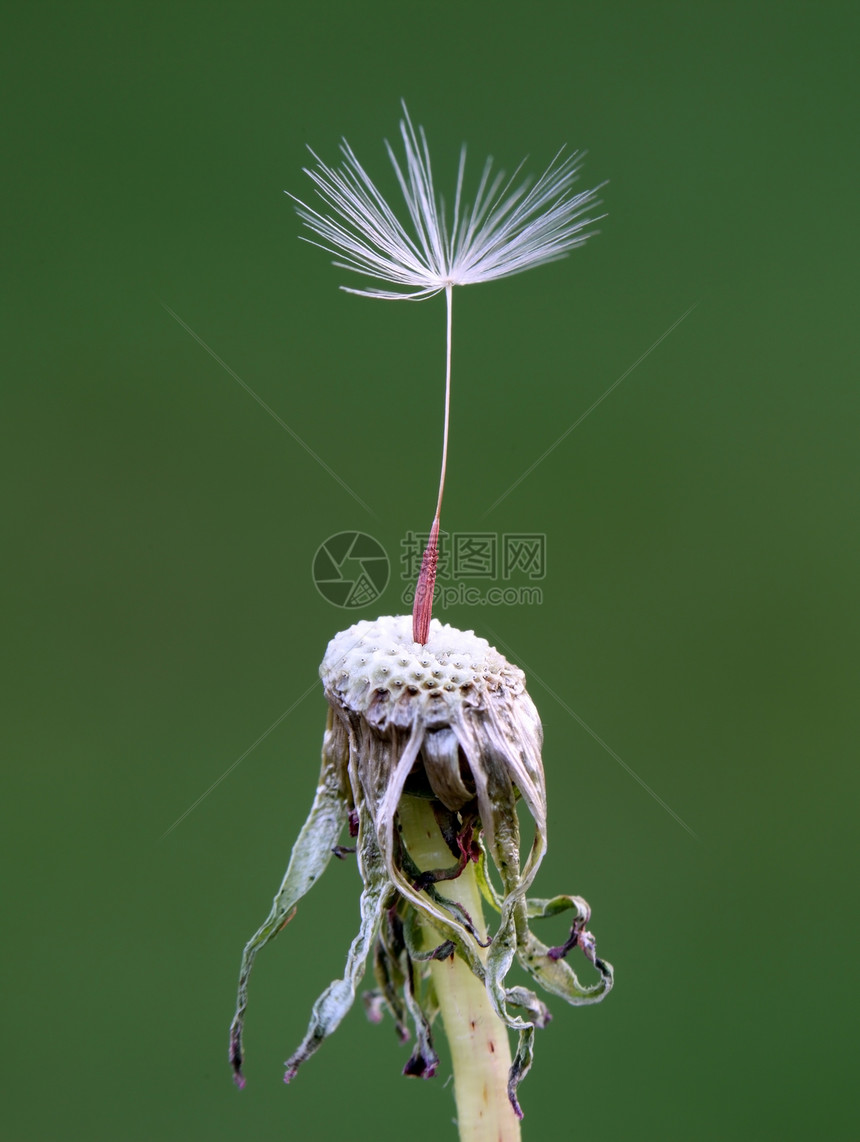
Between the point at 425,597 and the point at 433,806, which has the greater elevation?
the point at 425,597

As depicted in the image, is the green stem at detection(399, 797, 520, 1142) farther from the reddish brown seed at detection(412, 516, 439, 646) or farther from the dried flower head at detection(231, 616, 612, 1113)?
the reddish brown seed at detection(412, 516, 439, 646)

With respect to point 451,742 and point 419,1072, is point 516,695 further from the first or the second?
point 419,1072

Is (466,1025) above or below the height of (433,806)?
below

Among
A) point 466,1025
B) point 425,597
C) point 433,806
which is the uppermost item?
point 425,597

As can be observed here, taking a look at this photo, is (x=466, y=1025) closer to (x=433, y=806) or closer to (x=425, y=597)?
(x=433, y=806)

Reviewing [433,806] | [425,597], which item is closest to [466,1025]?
[433,806]

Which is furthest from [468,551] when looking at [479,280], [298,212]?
[298,212]

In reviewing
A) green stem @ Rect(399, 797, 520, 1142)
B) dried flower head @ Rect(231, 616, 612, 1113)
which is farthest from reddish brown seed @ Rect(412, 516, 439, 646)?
green stem @ Rect(399, 797, 520, 1142)
